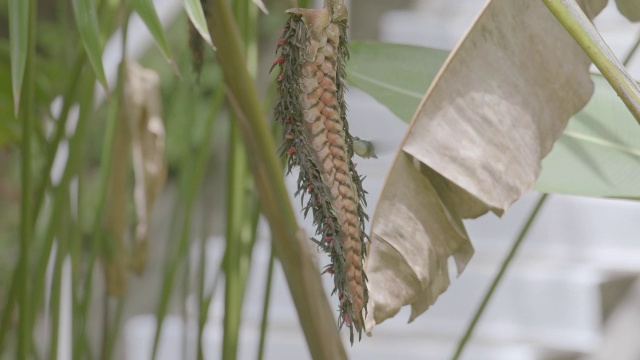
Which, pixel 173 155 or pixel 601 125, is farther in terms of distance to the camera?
pixel 173 155

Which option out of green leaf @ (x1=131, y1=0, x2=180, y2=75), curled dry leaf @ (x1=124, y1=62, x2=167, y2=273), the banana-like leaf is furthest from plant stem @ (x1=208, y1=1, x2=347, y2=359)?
curled dry leaf @ (x1=124, y1=62, x2=167, y2=273)

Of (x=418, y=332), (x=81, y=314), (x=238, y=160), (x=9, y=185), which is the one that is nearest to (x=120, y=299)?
(x=81, y=314)

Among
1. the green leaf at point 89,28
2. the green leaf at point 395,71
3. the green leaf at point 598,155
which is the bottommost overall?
the green leaf at point 598,155

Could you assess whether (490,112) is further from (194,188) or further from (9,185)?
(9,185)

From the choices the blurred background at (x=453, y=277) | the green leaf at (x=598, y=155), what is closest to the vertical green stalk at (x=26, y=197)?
the green leaf at (x=598, y=155)

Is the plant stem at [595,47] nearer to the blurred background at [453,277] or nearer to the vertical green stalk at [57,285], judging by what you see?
the vertical green stalk at [57,285]

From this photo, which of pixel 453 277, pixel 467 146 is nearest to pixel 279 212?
pixel 467 146

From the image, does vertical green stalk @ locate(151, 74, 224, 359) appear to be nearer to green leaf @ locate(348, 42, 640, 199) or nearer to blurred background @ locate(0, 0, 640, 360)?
green leaf @ locate(348, 42, 640, 199)
